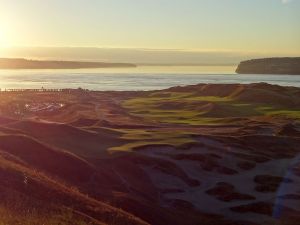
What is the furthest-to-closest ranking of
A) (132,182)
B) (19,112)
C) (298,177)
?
(19,112) < (298,177) < (132,182)

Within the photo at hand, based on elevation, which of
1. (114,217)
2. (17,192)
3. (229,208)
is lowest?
(229,208)

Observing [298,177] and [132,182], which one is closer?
[132,182]

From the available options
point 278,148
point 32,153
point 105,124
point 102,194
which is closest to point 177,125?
point 105,124

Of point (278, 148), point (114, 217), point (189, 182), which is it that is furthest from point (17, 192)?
point (278, 148)

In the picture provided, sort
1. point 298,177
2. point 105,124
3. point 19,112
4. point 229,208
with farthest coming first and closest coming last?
point 19,112 → point 105,124 → point 298,177 → point 229,208

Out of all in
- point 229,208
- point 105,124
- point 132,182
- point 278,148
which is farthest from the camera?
point 105,124

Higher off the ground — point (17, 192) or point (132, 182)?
point (17, 192)

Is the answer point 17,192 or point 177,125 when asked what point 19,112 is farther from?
point 17,192

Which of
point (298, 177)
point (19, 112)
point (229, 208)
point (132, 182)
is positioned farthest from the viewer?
point (19, 112)

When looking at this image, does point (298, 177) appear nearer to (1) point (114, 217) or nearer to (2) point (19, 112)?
(1) point (114, 217)
